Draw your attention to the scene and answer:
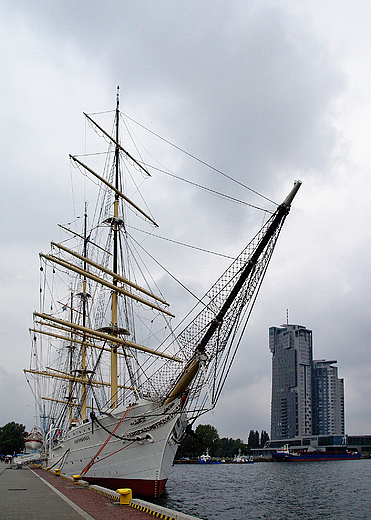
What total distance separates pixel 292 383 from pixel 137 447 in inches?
6403

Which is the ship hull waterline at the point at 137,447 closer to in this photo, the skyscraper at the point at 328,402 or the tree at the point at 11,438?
the tree at the point at 11,438

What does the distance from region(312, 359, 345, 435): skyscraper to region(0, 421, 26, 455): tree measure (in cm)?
10744

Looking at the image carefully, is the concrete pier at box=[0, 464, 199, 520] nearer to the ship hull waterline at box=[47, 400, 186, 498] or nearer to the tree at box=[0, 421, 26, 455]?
the ship hull waterline at box=[47, 400, 186, 498]

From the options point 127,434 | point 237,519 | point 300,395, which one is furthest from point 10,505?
point 300,395

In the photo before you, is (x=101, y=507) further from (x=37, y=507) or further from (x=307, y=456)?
(x=307, y=456)

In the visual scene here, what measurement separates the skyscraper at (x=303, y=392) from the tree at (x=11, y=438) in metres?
98.1

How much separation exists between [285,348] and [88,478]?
6489 inches

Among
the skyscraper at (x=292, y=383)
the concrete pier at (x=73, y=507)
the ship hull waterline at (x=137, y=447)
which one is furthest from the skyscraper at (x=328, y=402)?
the concrete pier at (x=73, y=507)

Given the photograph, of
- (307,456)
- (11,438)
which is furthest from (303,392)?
(11,438)

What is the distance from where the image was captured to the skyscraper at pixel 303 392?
170m

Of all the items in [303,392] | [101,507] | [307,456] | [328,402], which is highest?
[303,392]

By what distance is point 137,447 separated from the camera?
2162 cm

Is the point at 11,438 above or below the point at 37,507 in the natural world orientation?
below

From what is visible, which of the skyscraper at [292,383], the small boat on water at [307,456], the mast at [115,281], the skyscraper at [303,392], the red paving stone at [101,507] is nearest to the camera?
the red paving stone at [101,507]
